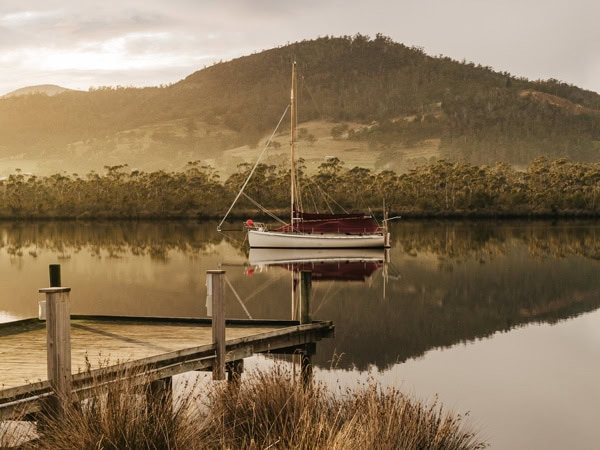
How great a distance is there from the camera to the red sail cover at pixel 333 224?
166 feet

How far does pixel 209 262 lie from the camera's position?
39.3 metres

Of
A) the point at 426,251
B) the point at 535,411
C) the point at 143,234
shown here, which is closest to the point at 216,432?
the point at 535,411

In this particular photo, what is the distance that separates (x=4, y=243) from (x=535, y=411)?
4967 cm

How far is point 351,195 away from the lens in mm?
104000

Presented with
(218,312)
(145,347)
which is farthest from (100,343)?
(218,312)

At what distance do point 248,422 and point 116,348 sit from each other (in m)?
2.77

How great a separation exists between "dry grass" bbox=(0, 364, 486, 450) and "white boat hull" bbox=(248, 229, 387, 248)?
126ft

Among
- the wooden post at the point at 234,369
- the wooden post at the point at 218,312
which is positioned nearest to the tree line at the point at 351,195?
the wooden post at the point at 234,369

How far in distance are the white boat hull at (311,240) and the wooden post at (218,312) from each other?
3760cm

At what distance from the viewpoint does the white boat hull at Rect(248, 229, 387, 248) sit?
1908 inches

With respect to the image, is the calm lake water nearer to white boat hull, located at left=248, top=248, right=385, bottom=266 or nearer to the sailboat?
white boat hull, located at left=248, top=248, right=385, bottom=266

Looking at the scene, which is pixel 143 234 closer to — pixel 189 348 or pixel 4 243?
pixel 4 243

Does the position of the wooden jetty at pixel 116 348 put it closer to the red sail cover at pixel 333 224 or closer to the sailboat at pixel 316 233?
the sailboat at pixel 316 233

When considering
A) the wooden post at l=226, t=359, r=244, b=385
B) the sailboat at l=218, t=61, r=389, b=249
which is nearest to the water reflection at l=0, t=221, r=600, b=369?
the sailboat at l=218, t=61, r=389, b=249
